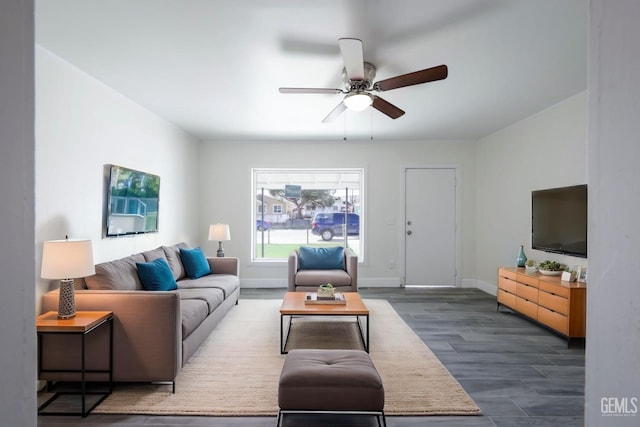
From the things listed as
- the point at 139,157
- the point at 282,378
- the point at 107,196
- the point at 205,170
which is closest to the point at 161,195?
the point at 139,157

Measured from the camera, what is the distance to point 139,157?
4.03 metres

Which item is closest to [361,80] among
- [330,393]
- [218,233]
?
[330,393]

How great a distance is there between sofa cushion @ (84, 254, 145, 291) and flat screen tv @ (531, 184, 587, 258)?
431 cm

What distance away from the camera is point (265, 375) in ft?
8.98

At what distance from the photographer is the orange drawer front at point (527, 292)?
382 cm

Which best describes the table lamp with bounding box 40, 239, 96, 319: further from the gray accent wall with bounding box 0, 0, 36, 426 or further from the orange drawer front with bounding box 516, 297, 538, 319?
the orange drawer front with bounding box 516, 297, 538, 319

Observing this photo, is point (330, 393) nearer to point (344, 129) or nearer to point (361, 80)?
point (361, 80)

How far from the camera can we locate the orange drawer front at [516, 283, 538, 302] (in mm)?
3820

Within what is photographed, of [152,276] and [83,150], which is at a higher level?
[83,150]

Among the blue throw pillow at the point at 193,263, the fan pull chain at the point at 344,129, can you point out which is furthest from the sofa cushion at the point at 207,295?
the fan pull chain at the point at 344,129

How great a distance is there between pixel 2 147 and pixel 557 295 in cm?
422

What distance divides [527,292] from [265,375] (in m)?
3.10

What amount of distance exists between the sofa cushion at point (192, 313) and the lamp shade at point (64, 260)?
2.62ft

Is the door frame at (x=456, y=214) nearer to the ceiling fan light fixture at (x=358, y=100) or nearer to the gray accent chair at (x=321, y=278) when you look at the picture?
the gray accent chair at (x=321, y=278)
